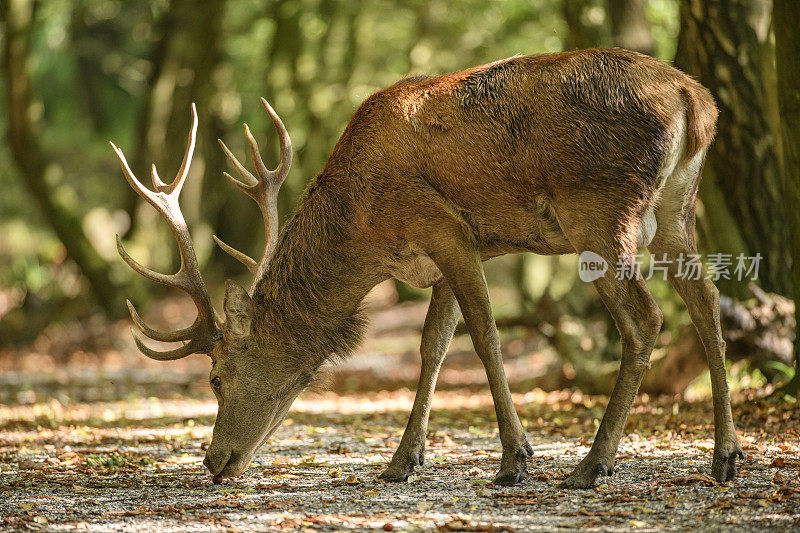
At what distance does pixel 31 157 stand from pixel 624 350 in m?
13.0

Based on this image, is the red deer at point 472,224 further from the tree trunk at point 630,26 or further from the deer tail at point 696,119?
the tree trunk at point 630,26

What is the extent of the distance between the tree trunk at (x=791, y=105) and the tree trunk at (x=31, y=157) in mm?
11995

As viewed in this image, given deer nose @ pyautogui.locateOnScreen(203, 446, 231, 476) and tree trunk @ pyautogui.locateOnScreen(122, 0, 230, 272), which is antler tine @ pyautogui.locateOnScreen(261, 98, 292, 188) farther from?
tree trunk @ pyautogui.locateOnScreen(122, 0, 230, 272)

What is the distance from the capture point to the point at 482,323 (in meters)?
5.55

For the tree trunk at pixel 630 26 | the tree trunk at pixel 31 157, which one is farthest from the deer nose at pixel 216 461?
the tree trunk at pixel 31 157

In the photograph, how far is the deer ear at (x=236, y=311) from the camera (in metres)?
5.90

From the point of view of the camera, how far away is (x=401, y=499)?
505 cm

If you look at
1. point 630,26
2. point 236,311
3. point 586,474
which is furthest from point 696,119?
point 630,26

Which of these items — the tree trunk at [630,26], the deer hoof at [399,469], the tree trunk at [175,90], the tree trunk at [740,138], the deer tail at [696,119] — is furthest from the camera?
the tree trunk at [175,90]

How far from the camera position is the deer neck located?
5926 millimetres

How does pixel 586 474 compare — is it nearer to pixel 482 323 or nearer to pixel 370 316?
pixel 482 323

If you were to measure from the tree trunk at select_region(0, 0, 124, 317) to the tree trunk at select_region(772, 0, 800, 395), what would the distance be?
11995 mm

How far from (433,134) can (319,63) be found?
544 inches

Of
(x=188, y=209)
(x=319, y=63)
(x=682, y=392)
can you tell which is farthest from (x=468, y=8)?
(x=682, y=392)
